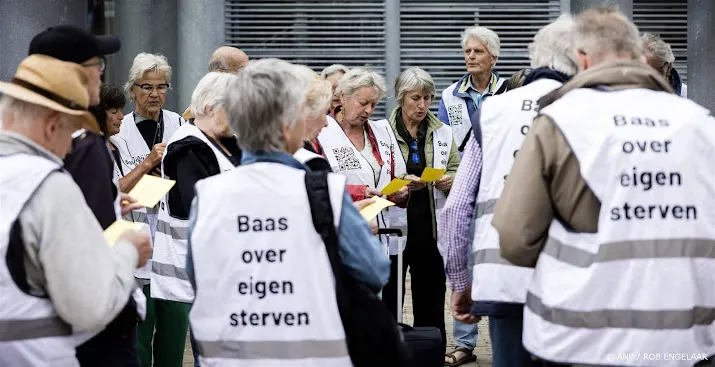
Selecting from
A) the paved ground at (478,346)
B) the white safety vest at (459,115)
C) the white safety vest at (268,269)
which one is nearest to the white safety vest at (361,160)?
the paved ground at (478,346)

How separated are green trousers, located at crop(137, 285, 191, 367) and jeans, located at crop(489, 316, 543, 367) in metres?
2.24

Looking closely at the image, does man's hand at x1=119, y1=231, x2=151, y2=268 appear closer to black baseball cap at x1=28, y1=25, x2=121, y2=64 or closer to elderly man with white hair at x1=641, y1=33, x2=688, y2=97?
black baseball cap at x1=28, y1=25, x2=121, y2=64

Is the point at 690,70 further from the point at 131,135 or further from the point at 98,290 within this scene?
the point at 98,290

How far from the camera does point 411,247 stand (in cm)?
747

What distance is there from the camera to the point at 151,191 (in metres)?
4.20

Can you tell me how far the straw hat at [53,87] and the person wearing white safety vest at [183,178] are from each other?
1.34 metres

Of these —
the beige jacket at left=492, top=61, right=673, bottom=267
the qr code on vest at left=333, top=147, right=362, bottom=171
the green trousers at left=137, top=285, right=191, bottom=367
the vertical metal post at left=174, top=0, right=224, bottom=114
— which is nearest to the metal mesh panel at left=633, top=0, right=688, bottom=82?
the vertical metal post at left=174, top=0, right=224, bottom=114

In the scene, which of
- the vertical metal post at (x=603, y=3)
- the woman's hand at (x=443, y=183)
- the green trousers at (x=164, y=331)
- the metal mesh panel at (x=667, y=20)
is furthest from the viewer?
the metal mesh panel at (x=667, y=20)

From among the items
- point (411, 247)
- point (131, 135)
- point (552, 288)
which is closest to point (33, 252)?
point (552, 288)

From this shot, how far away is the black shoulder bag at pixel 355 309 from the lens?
3.48 m

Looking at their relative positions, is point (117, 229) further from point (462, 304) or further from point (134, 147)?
point (134, 147)

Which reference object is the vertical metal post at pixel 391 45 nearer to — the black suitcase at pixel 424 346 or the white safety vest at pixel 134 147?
the white safety vest at pixel 134 147

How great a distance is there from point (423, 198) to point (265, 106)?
13.0ft

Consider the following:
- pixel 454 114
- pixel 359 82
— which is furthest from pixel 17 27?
pixel 454 114
